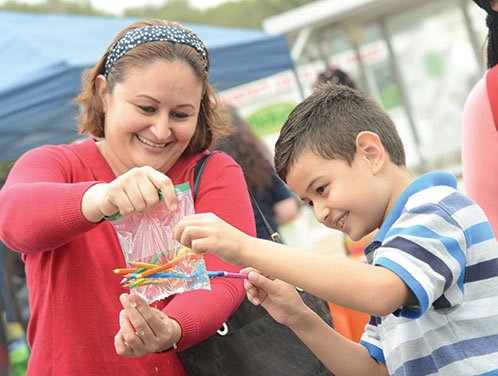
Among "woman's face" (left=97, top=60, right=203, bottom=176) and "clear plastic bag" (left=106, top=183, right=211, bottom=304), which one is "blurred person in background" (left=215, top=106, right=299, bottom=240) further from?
"clear plastic bag" (left=106, top=183, right=211, bottom=304)

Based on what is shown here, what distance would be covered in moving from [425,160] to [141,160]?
29.8 ft

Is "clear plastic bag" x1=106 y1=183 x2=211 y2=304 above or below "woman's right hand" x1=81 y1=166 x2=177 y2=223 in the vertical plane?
below

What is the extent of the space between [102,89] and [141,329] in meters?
0.88

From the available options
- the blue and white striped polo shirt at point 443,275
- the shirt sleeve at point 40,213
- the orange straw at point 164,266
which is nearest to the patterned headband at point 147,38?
the shirt sleeve at point 40,213

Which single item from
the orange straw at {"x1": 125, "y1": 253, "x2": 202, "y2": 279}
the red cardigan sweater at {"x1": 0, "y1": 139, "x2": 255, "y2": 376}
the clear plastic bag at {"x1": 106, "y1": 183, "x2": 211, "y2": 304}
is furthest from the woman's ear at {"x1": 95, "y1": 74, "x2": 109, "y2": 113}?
the orange straw at {"x1": 125, "y1": 253, "x2": 202, "y2": 279}

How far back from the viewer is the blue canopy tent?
4160mm

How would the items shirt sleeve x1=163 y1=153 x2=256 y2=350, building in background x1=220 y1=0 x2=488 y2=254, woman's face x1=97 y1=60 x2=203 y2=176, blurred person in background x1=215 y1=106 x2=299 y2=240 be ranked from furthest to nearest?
building in background x1=220 y1=0 x2=488 y2=254
blurred person in background x1=215 y1=106 x2=299 y2=240
woman's face x1=97 y1=60 x2=203 y2=176
shirt sleeve x1=163 y1=153 x2=256 y2=350

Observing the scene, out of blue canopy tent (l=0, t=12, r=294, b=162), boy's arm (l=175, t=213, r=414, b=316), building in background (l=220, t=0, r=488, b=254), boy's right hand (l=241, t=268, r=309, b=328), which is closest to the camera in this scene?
boy's arm (l=175, t=213, r=414, b=316)

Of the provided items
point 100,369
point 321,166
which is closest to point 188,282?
point 100,369

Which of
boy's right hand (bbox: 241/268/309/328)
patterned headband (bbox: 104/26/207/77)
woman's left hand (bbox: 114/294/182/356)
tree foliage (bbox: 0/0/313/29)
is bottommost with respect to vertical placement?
boy's right hand (bbox: 241/268/309/328)

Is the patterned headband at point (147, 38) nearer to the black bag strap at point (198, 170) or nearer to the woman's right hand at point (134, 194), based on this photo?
the black bag strap at point (198, 170)

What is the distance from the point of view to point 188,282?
4.88 ft

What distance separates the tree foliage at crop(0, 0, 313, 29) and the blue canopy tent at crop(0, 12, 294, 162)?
2740cm

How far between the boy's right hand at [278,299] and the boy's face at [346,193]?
9.0 inches
